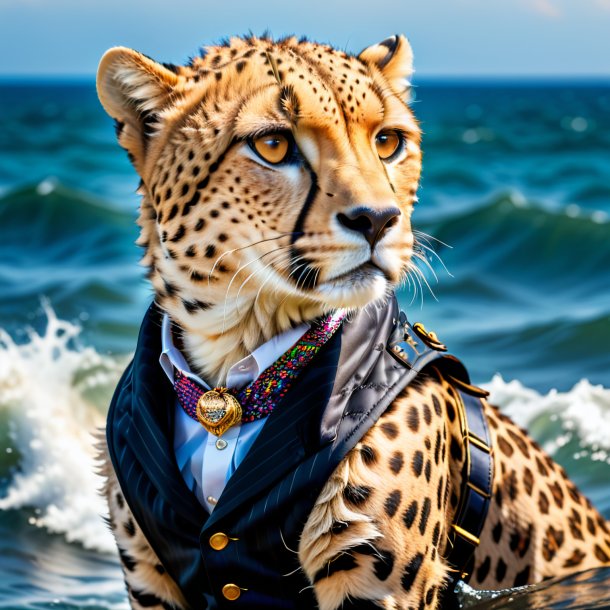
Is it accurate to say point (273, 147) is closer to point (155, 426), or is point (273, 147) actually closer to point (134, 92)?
point (134, 92)

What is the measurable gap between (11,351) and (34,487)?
6.86 ft

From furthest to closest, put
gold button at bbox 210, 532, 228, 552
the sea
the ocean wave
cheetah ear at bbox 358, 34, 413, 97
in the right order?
1. the ocean wave
2. the sea
3. cheetah ear at bbox 358, 34, 413, 97
4. gold button at bbox 210, 532, 228, 552

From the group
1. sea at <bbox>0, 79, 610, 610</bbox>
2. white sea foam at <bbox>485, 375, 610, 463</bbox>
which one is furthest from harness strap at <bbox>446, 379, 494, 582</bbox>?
white sea foam at <bbox>485, 375, 610, 463</bbox>

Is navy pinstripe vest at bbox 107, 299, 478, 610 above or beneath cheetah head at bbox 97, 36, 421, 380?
beneath

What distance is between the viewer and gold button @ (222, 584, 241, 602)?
2.80 metres

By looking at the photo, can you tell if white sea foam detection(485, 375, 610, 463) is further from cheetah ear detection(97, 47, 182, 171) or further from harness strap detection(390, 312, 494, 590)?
cheetah ear detection(97, 47, 182, 171)

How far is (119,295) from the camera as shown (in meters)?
9.67

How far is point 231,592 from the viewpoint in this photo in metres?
2.81

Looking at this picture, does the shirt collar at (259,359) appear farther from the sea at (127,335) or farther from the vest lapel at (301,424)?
the sea at (127,335)

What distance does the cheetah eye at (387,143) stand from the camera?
A: 2.81 m

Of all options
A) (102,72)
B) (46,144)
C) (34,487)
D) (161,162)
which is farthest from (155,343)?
(46,144)

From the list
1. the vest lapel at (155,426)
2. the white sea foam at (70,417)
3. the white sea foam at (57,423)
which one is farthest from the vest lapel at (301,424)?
the white sea foam at (57,423)

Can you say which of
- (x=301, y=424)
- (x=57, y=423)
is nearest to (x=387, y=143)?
(x=301, y=424)

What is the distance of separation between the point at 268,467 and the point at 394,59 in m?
1.12
